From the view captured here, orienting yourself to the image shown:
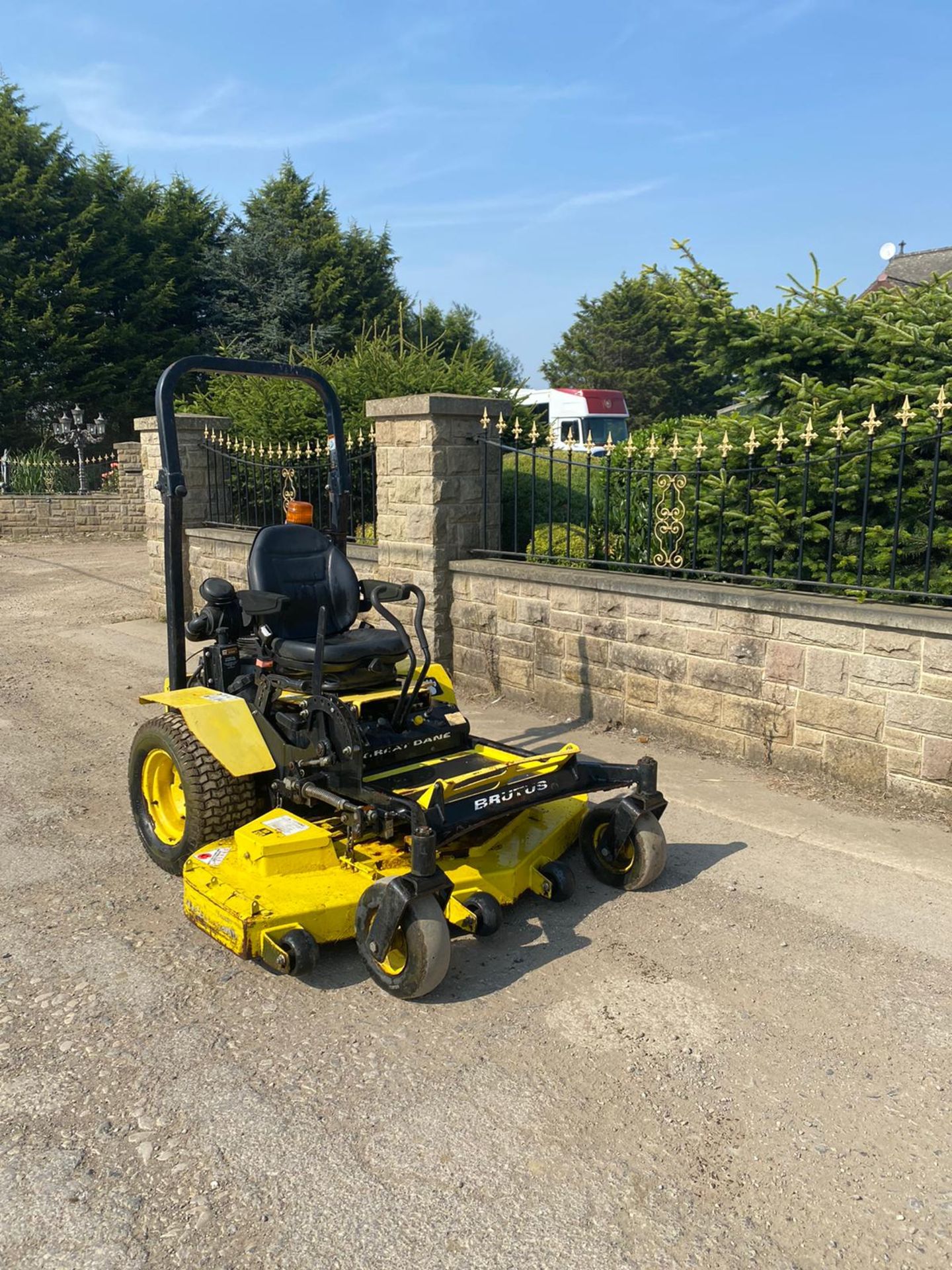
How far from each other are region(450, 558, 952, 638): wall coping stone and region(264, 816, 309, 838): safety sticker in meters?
3.03

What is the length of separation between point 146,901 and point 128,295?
79.6ft

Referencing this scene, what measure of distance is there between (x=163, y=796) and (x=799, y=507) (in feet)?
12.7

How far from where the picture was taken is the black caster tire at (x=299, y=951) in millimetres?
3338

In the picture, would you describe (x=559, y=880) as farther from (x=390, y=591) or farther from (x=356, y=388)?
(x=356, y=388)

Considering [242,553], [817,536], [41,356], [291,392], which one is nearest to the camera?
[817,536]

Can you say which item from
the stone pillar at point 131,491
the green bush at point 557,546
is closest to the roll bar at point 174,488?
the green bush at point 557,546

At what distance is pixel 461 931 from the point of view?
12.2 ft

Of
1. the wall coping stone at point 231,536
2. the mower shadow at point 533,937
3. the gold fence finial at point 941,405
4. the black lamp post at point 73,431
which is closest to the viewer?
the mower shadow at point 533,937

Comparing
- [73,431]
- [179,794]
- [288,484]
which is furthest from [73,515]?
[179,794]

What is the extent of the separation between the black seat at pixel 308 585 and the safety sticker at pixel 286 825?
82 centimetres

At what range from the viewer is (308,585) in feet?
16.2

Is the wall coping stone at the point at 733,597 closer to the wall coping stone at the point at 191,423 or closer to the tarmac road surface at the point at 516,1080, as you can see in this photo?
the tarmac road surface at the point at 516,1080

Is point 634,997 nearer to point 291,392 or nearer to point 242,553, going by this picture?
point 242,553

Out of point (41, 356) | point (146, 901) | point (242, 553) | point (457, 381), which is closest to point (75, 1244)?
point (146, 901)
